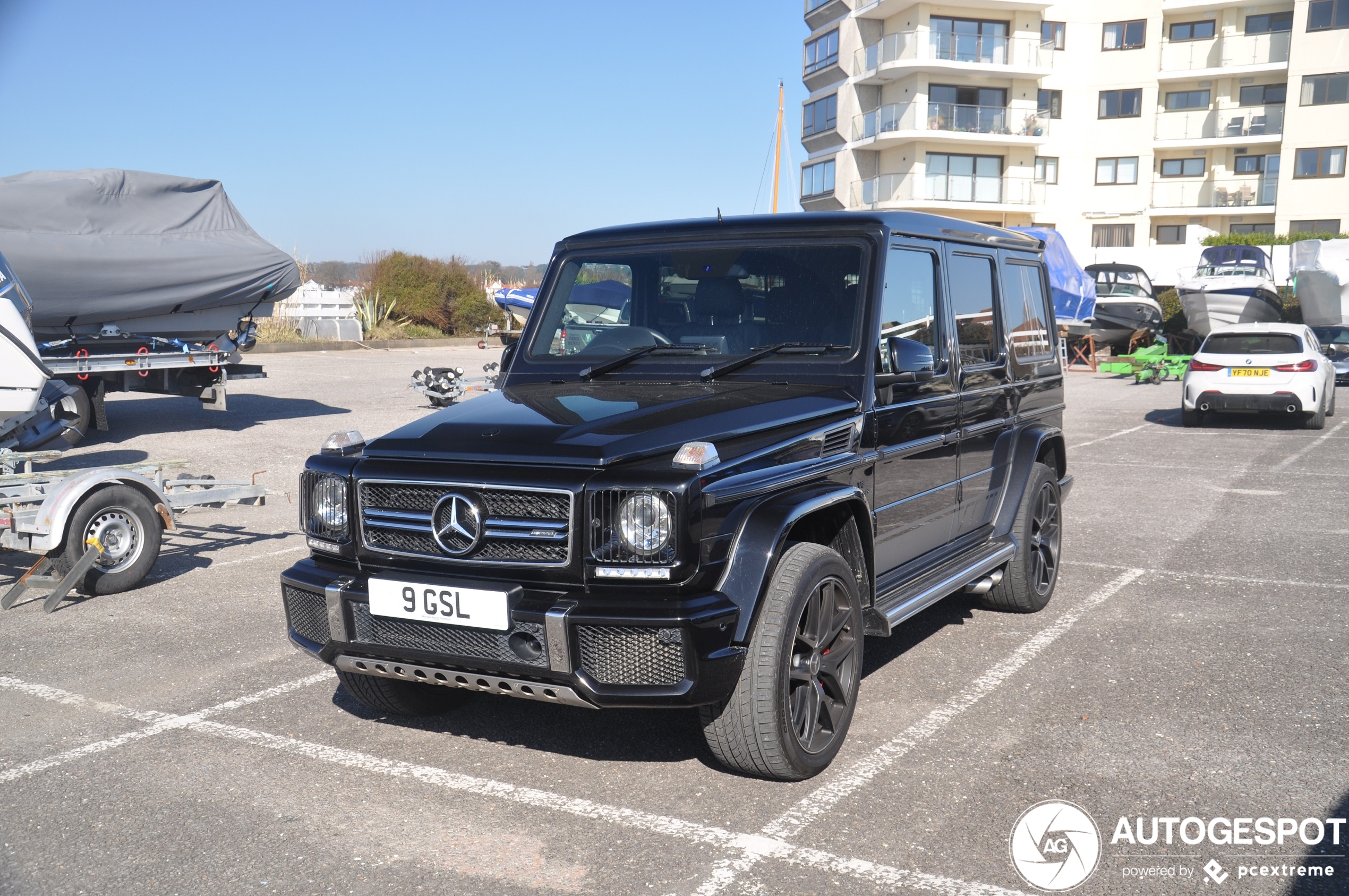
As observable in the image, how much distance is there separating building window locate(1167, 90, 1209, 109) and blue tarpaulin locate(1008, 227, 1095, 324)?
2594 centimetres

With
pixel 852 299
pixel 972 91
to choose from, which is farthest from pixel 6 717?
pixel 972 91

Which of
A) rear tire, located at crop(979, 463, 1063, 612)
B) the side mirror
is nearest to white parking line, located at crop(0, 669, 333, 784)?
the side mirror

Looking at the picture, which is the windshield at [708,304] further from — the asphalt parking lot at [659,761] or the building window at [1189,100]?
the building window at [1189,100]

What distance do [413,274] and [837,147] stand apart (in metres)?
23.5

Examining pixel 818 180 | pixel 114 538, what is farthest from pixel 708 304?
pixel 818 180

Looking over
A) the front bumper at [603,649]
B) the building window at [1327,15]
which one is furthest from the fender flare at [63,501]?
the building window at [1327,15]

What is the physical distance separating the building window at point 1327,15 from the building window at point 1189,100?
4659 millimetres

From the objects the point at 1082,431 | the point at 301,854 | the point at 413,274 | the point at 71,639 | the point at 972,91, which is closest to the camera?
the point at 301,854

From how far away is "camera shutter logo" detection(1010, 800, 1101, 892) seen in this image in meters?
3.35

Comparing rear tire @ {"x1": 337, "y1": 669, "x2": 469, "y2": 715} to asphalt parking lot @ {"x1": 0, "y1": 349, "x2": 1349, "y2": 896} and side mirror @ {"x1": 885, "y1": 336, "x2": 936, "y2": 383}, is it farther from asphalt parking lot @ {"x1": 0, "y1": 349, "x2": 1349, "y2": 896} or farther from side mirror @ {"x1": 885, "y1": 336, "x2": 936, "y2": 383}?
side mirror @ {"x1": 885, "y1": 336, "x2": 936, "y2": 383}

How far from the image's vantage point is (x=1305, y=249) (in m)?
26.8

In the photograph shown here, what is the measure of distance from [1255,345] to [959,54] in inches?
1336

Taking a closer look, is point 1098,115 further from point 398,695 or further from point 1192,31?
point 398,695

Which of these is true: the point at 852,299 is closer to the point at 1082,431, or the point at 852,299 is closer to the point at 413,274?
the point at 1082,431
